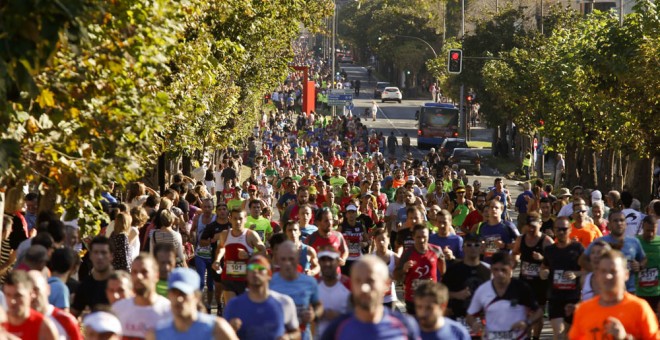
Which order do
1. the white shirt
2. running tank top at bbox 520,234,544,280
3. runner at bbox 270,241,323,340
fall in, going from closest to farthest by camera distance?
runner at bbox 270,241,323,340, the white shirt, running tank top at bbox 520,234,544,280

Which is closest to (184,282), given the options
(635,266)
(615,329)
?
(615,329)

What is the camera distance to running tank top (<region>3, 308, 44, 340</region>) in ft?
26.9

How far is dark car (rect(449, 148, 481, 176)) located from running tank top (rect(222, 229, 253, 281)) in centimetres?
3575

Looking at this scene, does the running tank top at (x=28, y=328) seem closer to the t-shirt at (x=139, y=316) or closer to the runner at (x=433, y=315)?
the t-shirt at (x=139, y=316)

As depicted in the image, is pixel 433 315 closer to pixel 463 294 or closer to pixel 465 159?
pixel 463 294

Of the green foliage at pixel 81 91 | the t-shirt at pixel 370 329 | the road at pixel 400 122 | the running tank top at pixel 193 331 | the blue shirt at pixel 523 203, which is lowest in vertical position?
the road at pixel 400 122

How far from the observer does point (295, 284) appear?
10258 mm

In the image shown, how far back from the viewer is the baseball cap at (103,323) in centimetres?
803

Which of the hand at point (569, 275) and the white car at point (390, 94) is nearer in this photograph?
the hand at point (569, 275)

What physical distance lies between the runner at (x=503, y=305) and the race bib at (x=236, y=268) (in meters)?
4.30

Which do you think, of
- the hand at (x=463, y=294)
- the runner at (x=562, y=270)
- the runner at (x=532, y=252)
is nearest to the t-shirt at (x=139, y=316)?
the hand at (x=463, y=294)

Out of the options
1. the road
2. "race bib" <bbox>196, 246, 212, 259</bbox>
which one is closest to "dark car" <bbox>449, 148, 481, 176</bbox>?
the road

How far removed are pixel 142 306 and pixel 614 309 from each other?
290 cm

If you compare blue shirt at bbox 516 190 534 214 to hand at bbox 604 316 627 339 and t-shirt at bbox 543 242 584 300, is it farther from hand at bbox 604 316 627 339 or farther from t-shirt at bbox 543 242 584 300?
hand at bbox 604 316 627 339
